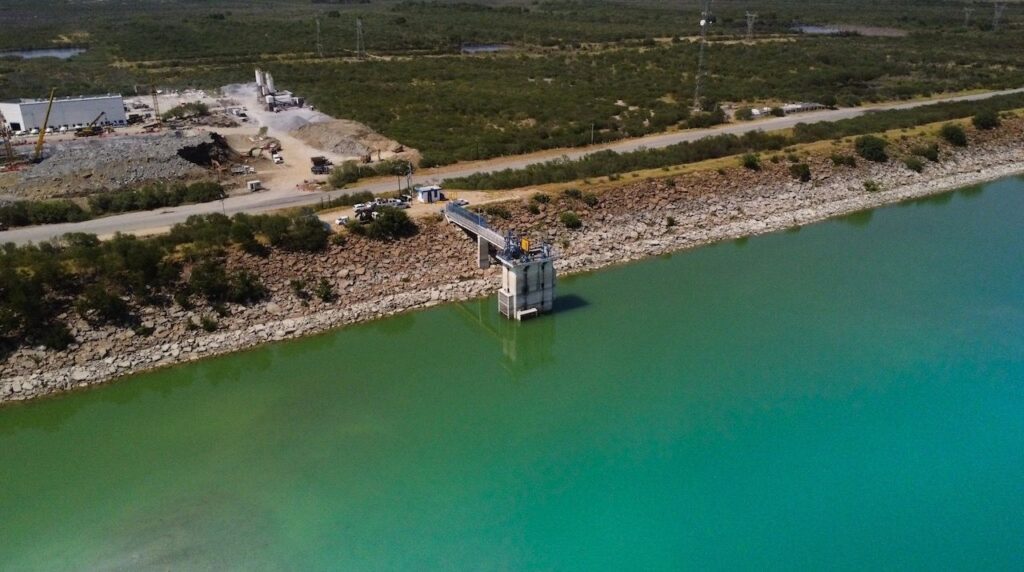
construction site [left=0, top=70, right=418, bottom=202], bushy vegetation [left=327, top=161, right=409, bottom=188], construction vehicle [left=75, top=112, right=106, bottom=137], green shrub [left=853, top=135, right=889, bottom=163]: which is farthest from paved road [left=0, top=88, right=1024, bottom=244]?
construction vehicle [left=75, top=112, right=106, bottom=137]

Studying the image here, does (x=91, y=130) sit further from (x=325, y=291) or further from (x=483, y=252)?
(x=483, y=252)

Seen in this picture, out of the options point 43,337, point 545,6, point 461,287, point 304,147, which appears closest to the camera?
point 43,337

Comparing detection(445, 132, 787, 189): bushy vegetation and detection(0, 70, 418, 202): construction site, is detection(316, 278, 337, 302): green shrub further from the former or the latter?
detection(445, 132, 787, 189): bushy vegetation

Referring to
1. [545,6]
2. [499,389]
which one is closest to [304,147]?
[499,389]

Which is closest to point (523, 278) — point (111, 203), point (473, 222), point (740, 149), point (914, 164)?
point (473, 222)

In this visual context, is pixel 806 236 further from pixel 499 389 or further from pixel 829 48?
pixel 829 48

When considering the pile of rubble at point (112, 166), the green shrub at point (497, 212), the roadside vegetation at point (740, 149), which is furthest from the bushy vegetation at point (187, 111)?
the green shrub at point (497, 212)
